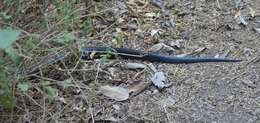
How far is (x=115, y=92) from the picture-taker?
2402 millimetres

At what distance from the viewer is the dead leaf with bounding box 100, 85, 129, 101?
238 cm

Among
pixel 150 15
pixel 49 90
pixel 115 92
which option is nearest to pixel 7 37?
pixel 49 90

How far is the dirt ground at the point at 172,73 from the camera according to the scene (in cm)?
225

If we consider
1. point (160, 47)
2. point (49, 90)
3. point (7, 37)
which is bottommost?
point (160, 47)

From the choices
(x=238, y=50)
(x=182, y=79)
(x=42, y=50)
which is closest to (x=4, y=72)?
(x=42, y=50)

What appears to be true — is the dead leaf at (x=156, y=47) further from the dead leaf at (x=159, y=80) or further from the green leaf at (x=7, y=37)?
the green leaf at (x=7, y=37)

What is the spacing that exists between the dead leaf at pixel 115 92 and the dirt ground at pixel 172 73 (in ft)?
0.08

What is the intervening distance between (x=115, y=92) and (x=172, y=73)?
36 centimetres

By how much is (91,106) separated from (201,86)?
56cm

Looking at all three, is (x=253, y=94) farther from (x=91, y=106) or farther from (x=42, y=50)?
(x=42, y=50)

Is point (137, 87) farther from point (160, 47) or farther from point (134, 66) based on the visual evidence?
point (160, 47)

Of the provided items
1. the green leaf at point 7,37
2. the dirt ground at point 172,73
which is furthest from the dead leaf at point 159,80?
the green leaf at point 7,37

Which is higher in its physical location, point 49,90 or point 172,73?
point 49,90

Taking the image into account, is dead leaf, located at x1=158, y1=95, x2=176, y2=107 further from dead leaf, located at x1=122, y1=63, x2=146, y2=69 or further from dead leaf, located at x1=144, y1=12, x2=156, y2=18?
dead leaf, located at x1=144, y1=12, x2=156, y2=18
